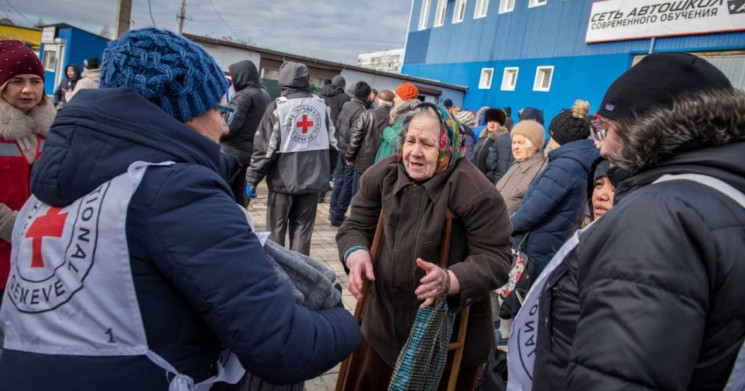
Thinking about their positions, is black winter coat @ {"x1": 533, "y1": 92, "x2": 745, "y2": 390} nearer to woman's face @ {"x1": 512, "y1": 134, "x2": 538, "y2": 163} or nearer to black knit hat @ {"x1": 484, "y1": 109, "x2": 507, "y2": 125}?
woman's face @ {"x1": 512, "y1": 134, "x2": 538, "y2": 163}

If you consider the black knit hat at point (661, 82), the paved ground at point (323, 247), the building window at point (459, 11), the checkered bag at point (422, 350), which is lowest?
the paved ground at point (323, 247)

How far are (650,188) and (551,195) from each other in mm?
2422

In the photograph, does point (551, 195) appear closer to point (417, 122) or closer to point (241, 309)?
point (417, 122)

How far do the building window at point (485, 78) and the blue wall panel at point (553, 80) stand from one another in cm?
16

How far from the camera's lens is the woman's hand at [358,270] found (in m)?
2.25

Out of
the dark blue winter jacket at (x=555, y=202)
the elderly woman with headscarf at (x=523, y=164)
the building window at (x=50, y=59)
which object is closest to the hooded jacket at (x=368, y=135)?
the elderly woman with headscarf at (x=523, y=164)

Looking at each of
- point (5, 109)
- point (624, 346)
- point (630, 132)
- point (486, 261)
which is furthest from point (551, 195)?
point (5, 109)

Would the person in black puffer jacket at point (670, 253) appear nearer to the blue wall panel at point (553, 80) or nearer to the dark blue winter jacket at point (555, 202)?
the dark blue winter jacket at point (555, 202)

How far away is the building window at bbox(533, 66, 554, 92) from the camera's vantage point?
16.7m

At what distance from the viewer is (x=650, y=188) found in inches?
42.3

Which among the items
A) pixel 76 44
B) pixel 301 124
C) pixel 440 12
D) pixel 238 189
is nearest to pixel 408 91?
pixel 301 124

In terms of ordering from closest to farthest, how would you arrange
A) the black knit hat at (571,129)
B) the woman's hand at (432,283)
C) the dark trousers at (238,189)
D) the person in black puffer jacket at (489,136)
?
the woman's hand at (432,283)
the dark trousers at (238,189)
the black knit hat at (571,129)
the person in black puffer jacket at (489,136)

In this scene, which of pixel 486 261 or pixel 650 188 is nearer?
pixel 650 188

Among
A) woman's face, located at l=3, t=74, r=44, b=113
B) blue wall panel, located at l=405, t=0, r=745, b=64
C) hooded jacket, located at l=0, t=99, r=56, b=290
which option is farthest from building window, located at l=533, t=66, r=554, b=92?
hooded jacket, located at l=0, t=99, r=56, b=290
